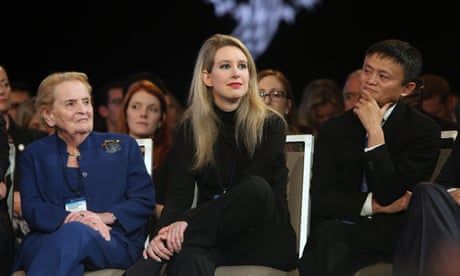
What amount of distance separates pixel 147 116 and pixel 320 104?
140 cm

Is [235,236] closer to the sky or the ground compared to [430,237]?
closer to the ground

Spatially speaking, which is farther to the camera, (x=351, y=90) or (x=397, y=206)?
(x=351, y=90)

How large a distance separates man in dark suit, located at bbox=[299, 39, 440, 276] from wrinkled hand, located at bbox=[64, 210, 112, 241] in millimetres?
879

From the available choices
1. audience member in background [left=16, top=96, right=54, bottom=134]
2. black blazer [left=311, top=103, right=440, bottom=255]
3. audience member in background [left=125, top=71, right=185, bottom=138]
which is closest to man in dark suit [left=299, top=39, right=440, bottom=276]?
black blazer [left=311, top=103, right=440, bottom=255]

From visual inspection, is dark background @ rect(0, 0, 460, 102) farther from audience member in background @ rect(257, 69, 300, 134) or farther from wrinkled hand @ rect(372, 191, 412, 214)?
wrinkled hand @ rect(372, 191, 412, 214)

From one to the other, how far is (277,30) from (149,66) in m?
1.30

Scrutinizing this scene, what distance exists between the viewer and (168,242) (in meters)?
3.49

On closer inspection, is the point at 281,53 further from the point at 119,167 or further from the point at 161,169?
the point at 119,167

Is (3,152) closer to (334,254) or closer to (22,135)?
(22,135)

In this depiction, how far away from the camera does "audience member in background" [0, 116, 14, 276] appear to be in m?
3.83

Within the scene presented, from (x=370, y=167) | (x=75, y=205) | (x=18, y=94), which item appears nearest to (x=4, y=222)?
(x=75, y=205)

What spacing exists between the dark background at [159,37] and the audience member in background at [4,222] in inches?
170

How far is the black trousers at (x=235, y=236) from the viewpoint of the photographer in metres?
3.42

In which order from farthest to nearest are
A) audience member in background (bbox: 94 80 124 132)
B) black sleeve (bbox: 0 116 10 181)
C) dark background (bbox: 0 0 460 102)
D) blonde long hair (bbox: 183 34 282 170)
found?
1. dark background (bbox: 0 0 460 102)
2. audience member in background (bbox: 94 80 124 132)
3. black sleeve (bbox: 0 116 10 181)
4. blonde long hair (bbox: 183 34 282 170)
